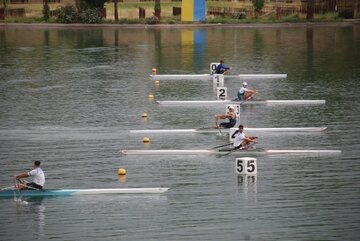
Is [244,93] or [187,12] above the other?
[187,12]

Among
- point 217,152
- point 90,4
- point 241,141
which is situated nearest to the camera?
point 241,141

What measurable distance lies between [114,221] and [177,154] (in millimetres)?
7977

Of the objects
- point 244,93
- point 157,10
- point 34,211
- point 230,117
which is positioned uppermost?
point 157,10

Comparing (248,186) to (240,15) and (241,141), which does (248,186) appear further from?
(240,15)

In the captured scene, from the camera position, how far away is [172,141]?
36281 mm

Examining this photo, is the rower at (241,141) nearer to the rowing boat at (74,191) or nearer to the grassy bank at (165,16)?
the rowing boat at (74,191)

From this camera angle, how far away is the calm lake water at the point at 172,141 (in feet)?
85.8

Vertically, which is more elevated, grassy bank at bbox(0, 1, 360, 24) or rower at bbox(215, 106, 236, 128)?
grassy bank at bbox(0, 1, 360, 24)

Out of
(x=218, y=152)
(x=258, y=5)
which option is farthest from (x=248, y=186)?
(x=258, y=5)

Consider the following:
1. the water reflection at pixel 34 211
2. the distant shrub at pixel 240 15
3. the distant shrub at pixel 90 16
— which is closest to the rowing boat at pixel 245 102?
the water reflection at pixel 34 211

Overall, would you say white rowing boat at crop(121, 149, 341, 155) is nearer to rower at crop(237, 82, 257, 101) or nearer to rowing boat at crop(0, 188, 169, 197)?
rowing boat at crop(0, 188, 169, 197)

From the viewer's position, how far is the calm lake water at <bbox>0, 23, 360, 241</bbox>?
1030 inches

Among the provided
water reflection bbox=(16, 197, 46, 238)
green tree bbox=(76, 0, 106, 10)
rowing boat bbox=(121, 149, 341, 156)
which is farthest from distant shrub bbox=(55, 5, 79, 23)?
water reflection bbox=(16, 197, 46, 238)

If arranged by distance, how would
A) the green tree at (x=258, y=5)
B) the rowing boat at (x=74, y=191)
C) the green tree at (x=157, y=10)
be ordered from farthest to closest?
the green tree at (x=258, y=5)
the green tree at (x=157, y=10)
the rowing boat at (x=74, y=191)
